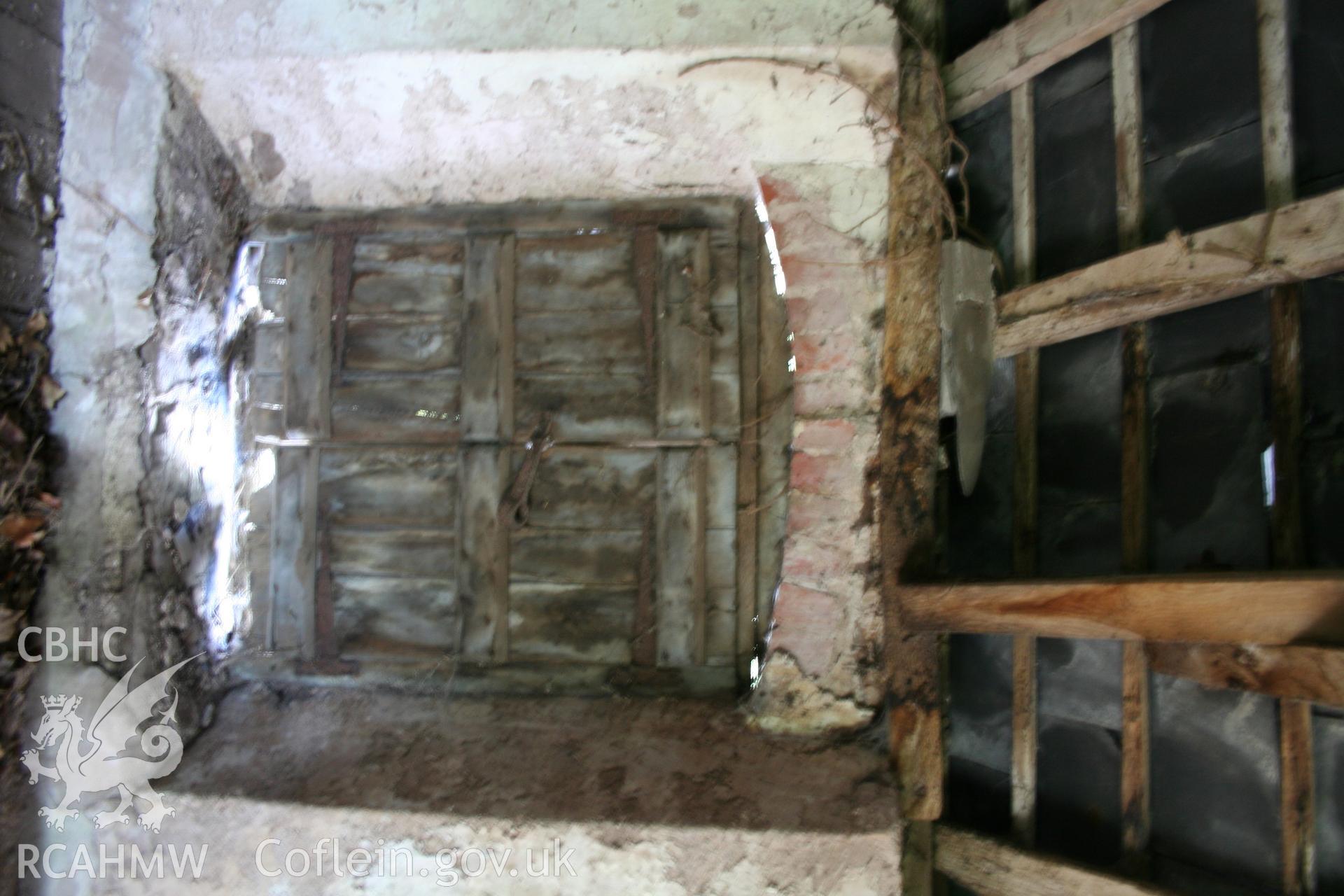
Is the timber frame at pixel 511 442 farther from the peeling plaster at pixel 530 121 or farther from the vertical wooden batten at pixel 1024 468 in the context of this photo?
the vertical wooden batten at pixel 1024 468

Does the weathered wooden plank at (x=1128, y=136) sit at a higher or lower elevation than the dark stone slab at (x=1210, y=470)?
higher

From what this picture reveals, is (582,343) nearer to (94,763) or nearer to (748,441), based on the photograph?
(748,441)

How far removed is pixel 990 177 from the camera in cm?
174

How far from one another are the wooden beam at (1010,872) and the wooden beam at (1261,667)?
49 centimetres

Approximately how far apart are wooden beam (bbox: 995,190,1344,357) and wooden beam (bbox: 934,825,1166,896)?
1059 millimetres

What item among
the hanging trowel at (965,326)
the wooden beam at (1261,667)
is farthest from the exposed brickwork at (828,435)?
the wooden beam at (1261,667)

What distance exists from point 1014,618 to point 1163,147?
95 cm

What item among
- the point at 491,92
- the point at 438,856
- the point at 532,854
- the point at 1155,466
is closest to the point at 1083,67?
the point at 1155,466

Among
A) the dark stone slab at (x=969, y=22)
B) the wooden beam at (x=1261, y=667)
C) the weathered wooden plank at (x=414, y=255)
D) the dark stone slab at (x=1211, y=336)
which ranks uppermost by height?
the dark stone slab at (x=969, y=22)

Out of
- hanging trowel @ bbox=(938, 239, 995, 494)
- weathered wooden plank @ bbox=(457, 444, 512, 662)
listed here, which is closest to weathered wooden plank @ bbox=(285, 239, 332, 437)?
weathered wooden plank @ bbox=(457, 444, 512, 662)

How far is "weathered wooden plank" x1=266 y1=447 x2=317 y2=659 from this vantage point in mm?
2016

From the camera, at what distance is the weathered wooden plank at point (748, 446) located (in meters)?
1.93

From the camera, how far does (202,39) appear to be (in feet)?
5.52

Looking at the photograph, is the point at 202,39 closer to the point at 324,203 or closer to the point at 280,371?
the point at 324,203
